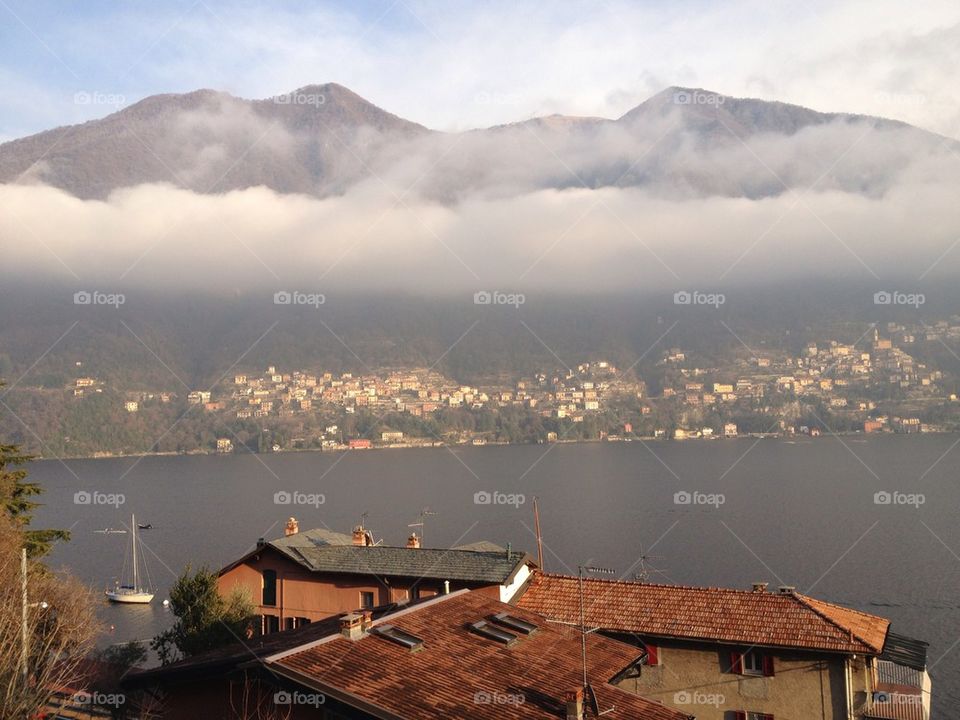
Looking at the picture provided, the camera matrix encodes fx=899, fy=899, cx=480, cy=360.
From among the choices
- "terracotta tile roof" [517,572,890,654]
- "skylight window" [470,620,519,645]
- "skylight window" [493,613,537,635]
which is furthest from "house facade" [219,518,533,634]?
"skylight window" [470,620,519,645]

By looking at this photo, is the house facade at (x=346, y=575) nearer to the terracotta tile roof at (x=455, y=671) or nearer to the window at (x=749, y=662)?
the window at (x=749, y=662)

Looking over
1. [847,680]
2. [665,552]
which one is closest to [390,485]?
[665,552]

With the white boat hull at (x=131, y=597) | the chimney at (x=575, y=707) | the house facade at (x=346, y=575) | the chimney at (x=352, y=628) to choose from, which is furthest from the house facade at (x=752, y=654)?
the white boat hull at (x=131, y=597)

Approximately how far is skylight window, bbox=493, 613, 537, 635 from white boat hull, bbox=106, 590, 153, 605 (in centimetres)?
4792

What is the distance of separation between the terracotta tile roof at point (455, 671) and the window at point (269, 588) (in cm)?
1229

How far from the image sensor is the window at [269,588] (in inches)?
1081

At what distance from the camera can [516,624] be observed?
16.3 metres

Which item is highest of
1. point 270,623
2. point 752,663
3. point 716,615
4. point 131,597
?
point 716,615

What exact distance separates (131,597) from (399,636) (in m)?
49.9

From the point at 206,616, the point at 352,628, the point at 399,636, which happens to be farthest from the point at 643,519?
the point at 352,628

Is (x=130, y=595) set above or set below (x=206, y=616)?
below

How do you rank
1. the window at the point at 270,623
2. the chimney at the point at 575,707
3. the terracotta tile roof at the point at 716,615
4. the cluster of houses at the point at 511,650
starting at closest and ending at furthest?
the chimney at the point at 575,707, the cluster of houses at the point at 511,650, the terracotta tile roof at the point at 716,615, the window at the point at 270,623

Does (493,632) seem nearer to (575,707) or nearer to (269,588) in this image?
(575,707)

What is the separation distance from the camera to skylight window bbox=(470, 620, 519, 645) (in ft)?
50.4
